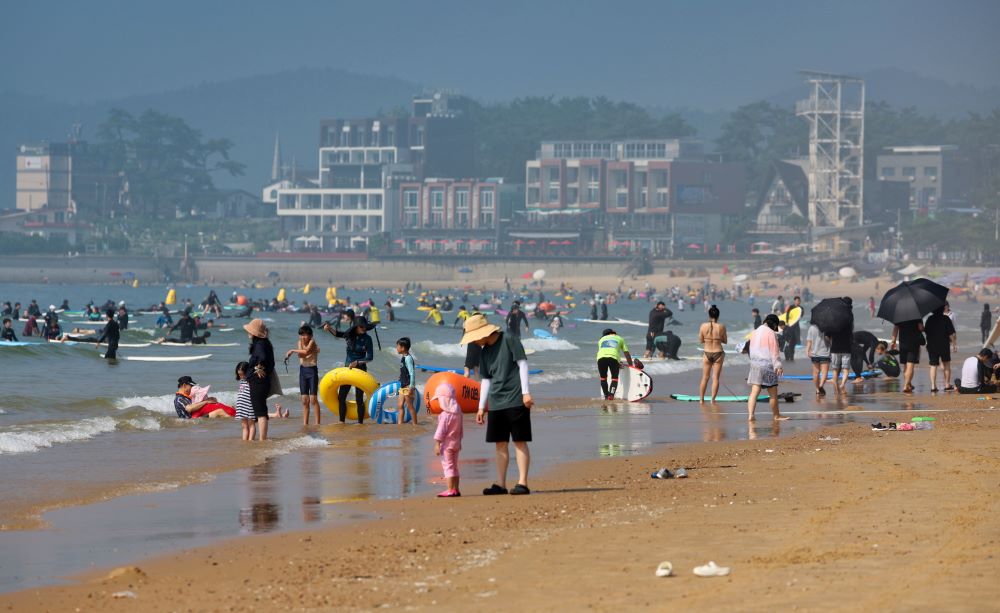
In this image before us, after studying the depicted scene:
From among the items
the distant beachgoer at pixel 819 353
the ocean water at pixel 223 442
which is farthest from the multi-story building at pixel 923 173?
the distant beachgoer at pixel 819 353

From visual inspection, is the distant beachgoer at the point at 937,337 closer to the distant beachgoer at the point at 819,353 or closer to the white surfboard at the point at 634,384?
the distant beachgoer at the point at 819,353

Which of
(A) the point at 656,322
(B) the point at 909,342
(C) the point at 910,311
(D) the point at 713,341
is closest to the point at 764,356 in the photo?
(D) the point at 713,341

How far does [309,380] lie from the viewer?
18.7 m

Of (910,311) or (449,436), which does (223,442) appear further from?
(910,311)

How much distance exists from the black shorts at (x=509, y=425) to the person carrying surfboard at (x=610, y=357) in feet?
33.2

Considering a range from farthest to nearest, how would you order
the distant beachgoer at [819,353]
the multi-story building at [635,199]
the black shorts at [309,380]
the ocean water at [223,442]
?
1. the multi-story building at [635,199]
2. the distant beachgoer at [819,353]
3. the black shorts at [309,380]
4. the ocean water at [223,442]

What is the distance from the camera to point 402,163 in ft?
592

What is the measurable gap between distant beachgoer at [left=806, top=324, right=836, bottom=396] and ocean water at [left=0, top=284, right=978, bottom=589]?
0.97ft

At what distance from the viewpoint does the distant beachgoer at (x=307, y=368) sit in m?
18.3

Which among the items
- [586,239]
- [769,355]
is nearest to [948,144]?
[586,239]

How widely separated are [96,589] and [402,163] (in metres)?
173

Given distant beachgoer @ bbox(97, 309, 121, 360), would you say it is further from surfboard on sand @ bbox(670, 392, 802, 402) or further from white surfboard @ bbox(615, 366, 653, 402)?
surfboard on sand @ bbox(670, 392, 802, 402)

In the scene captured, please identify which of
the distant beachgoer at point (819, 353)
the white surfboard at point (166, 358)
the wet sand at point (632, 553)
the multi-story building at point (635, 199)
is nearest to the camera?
the wet sand at point (632, 553)

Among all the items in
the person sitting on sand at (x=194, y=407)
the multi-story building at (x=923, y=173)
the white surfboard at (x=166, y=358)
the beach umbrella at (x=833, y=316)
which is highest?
the multi-story building at (x=923, y=173)
